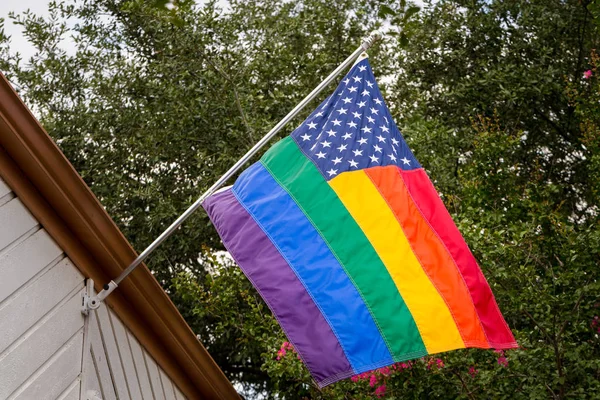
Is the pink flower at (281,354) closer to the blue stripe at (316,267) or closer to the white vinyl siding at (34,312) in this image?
the blue stripe at (316,267)

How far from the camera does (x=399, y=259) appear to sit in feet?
13.9

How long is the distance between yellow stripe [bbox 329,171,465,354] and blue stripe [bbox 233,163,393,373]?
23 cm

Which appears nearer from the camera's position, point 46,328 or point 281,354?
point 46,328

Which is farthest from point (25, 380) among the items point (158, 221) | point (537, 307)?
point (158, 221)

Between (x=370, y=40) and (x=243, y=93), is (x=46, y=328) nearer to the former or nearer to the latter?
(x=370, y=40)

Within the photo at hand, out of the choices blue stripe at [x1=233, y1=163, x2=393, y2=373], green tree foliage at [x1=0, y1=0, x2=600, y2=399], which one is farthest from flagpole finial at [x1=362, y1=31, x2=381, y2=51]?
green tree foliage at [x1=0, y1=0, x2=600, y2=399]

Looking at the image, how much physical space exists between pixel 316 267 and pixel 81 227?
1.18 m

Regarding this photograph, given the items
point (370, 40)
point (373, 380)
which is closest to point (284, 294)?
point (370, 40)

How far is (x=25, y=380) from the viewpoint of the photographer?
10.8 feet

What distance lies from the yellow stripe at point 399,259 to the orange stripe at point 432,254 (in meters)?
0.03

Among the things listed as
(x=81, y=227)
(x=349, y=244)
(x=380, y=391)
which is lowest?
(x=380, y=391)

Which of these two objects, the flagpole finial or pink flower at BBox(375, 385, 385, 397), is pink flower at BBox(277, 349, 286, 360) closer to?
pink flower at BBox(375, 385, 385, 397)

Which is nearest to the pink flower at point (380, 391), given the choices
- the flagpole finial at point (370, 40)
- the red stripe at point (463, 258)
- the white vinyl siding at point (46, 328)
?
the red stripe at point (463, 258)

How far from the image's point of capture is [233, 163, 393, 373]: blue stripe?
159 inches
